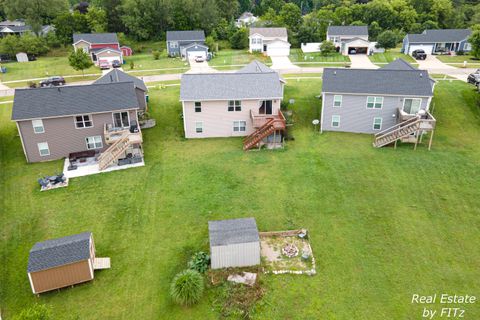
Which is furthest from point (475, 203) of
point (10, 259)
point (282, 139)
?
point (10, 259)

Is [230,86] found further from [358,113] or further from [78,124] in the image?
[78,124]

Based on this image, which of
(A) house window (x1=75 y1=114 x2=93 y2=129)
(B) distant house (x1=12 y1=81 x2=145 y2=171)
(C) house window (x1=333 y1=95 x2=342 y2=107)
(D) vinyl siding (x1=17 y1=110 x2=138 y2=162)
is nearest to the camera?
(B) distant house (x1=12 y1=81 x2=145 y2=171)

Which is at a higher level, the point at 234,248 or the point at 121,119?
the point at 121,119

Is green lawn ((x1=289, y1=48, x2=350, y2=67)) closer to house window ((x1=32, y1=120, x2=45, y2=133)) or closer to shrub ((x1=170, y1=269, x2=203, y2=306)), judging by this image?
house window ((x1=32, y1=120, x2=45, y2=133))

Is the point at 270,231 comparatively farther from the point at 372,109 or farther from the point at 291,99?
the point at 291,99

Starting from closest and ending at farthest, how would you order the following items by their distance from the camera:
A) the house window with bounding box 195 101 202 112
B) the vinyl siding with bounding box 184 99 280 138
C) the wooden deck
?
the wooden deck, the house window with bounding box 195 101 202 112, the vinyl siding with bounding box 184 99 280 138

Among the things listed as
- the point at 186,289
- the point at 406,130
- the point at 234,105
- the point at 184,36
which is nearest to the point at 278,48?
the point at 184,36

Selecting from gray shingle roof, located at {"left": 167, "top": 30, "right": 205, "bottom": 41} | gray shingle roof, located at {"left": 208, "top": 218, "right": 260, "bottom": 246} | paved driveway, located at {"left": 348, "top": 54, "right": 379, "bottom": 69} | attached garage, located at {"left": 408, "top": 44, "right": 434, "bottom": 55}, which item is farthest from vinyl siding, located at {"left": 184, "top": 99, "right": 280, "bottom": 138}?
attached garage, located at {"left": 408, "top": 44, "right": 434, "bottom": 55}
